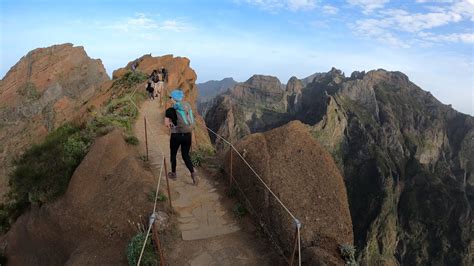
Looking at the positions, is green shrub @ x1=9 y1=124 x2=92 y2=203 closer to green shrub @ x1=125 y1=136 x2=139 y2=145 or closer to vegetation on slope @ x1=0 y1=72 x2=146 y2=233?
vegetation on slope @ x1=0 y1=72 x2=146 y2=233

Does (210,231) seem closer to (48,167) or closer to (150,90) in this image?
(48,167)

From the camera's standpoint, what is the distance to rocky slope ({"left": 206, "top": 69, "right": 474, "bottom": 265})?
83.8m

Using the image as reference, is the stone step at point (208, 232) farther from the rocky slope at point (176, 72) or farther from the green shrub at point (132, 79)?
the rocky slope at point (176, 72)

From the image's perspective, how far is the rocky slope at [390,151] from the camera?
83750 millimetres

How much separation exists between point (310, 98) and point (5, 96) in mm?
98833

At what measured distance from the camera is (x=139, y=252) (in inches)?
317

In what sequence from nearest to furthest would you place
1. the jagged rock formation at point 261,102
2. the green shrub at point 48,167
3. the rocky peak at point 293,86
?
the green shrub at point 48,167, the jagged rock formation at point 261,102, the rocky peak at point 293,86

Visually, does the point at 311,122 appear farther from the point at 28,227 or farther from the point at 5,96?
the point at 28,227

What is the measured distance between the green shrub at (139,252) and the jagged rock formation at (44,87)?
2773 inches

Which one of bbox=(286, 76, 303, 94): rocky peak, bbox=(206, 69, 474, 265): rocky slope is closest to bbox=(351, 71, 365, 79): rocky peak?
bbox=(206, 69, 474, 265): rocky slope

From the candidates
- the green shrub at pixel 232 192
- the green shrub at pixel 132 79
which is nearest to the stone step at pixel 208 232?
the green shrub at pixel 232 192

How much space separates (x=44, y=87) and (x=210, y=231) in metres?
94.4

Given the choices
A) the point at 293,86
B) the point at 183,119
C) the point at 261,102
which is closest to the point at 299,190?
the point at 183,119

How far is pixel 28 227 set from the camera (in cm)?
1212
